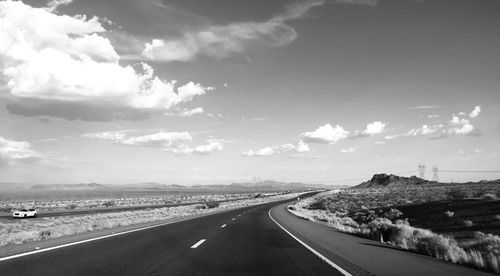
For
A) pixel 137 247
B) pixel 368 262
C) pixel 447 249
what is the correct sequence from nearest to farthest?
pixel 368 262
pixel 447 249
pixel 137 247

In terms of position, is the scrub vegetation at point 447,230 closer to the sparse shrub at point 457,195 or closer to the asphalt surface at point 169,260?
the asphalt surface at point 169,260

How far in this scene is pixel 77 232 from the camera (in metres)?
19.2

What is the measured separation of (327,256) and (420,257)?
8.43 ft

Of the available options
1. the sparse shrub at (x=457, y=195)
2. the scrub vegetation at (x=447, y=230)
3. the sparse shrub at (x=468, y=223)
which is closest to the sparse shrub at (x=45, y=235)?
the scrub vegetation at (x=447, y=230)

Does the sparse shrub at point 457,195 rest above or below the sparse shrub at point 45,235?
above

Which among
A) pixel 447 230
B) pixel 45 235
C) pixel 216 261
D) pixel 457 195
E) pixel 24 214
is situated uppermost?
pixel 457 195

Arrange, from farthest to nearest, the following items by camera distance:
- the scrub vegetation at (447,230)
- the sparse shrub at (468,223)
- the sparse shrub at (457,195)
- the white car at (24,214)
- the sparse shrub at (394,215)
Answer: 1. the sparse shrub at (457,195)
2. the white car at (24,214)
3. the sparse shrub at (394,215)
4. the sparse shrub at (468,223)
5. the scrub vegetation at (447,230)

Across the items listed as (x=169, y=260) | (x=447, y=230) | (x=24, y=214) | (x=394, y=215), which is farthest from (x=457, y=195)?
(x=169, y=260)

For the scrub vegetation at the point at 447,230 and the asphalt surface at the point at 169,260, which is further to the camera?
the scrub vegetation at the point at 447,230

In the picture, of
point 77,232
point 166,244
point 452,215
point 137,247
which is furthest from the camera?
point 452,215

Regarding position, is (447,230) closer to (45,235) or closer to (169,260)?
(169,260)

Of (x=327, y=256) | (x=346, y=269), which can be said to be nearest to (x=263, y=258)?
(x=327, y=256)

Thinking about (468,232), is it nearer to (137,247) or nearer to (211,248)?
(211,248)

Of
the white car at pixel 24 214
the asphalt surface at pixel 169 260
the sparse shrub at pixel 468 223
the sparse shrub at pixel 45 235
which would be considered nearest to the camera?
the asphalt surface at pixel 169 260
